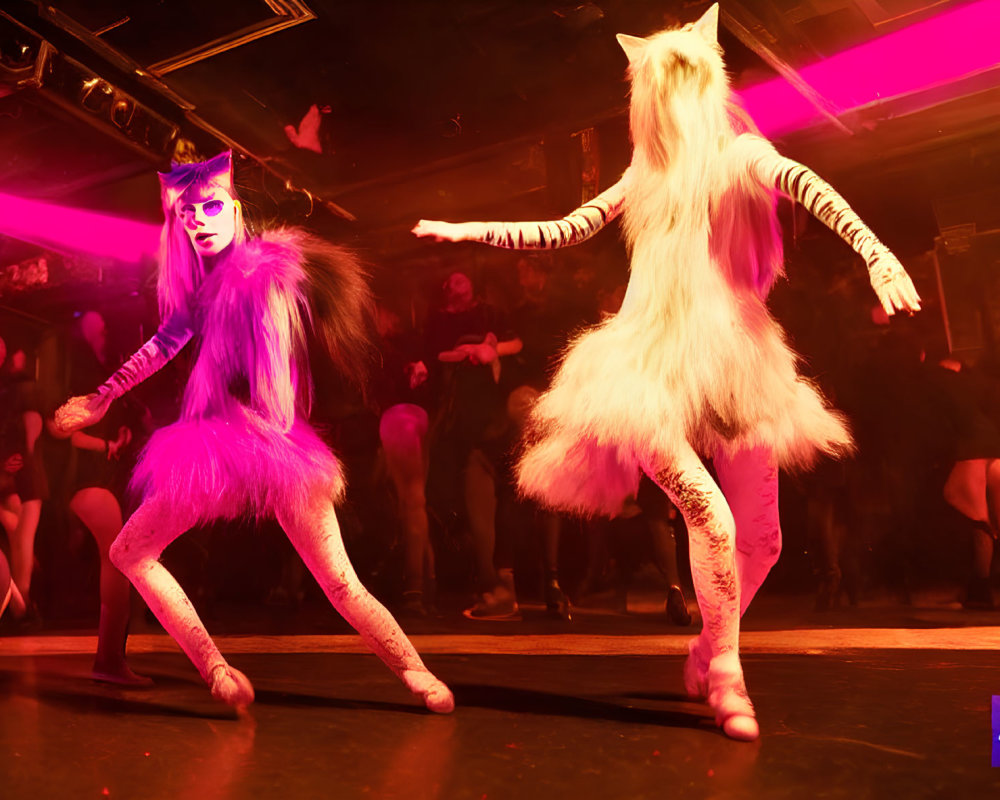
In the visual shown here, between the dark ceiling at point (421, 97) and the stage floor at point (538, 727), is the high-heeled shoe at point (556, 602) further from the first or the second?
the dark ceiling at point (421, 97)

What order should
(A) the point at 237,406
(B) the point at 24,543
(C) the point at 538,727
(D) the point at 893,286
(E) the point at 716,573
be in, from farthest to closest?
(B) the point at 24,543
(A) the point at 237,406
(C) the point at 538,727
(E) the point at 716,573
(D) the point at 893,286

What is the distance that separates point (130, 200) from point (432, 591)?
1.92m

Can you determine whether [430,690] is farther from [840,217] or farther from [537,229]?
[840,217]

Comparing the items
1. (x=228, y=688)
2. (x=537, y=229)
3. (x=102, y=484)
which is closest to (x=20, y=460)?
(x=102, y=484)

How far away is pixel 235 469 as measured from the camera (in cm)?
221

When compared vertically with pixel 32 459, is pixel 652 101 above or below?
above

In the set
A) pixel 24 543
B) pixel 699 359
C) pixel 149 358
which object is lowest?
pixel 24 543

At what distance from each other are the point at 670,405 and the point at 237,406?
114cm

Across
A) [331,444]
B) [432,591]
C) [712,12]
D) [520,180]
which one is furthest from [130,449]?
[712,12]

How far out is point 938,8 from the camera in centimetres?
238

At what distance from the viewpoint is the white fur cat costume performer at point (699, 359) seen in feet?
6.02

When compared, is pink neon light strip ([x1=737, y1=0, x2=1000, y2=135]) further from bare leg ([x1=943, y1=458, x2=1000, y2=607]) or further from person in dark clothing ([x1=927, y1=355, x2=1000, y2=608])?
bare leg ([x1=943, y1=458, x2=1000, y2=607])

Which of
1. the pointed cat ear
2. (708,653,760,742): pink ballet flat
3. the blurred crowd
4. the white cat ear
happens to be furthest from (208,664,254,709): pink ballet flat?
the white cat ear

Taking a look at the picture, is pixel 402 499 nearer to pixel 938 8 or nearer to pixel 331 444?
pixel 331 444
